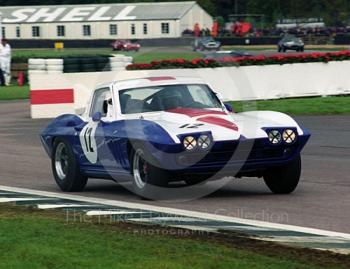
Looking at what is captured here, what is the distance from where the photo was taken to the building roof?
11400cm

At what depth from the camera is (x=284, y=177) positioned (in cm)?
1135

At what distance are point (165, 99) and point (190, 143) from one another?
142cm

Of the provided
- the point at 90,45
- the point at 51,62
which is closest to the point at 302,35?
the point at 90,45

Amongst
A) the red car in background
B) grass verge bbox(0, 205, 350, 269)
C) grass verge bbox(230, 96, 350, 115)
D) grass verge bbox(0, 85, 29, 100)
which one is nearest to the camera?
grass verge bbox(0, 205, 350, 269)

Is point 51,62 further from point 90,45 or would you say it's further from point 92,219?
point 90,45

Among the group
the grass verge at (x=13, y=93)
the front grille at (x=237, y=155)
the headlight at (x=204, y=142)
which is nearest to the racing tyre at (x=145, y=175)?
the front grille at (x=237, y=155)

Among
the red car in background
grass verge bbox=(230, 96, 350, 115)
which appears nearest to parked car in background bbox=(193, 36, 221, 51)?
the red car in background

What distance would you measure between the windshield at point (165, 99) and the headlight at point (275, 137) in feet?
3.92

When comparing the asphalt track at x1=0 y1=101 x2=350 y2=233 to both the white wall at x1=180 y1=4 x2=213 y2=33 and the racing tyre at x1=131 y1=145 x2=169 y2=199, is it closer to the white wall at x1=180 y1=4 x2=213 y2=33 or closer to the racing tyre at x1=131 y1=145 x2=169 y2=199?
the racing tyre at x1=131 y1=145 x2=169 y2=199

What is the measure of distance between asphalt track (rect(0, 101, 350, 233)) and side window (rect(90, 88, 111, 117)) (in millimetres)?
1005

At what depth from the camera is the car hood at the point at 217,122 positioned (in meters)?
10.7

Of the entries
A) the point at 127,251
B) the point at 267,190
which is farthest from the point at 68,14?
the point at 127,251

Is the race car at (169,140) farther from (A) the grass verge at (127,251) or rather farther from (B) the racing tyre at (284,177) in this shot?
(A) the grass verge at (127,251)

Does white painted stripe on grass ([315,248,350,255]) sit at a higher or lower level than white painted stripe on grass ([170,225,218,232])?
higher
